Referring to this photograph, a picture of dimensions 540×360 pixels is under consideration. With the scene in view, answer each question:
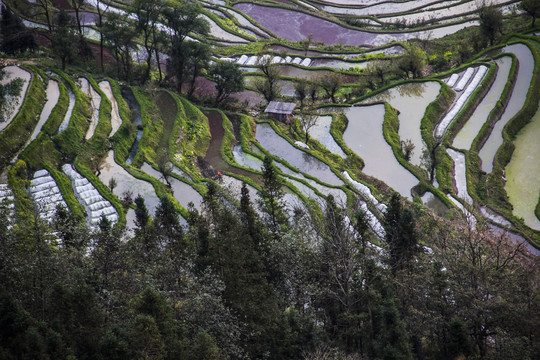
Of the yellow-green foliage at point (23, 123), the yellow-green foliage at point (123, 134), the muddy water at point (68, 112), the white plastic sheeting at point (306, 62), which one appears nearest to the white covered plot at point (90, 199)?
the yellow-green foliage at point (23, 123)

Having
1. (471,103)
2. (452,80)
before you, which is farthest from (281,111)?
(452,80)

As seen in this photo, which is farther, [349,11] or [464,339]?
[349,11]

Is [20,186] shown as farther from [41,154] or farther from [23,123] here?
[23,123]

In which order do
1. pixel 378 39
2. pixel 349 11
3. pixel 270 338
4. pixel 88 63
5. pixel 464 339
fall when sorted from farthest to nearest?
pixel 349 11, pixel 378 39, pixel 88 63, pixel 270 338, pixel 464 339

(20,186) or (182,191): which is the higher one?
(182,191)

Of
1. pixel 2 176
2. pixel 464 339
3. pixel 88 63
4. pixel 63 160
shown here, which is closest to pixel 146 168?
pixel 63 160

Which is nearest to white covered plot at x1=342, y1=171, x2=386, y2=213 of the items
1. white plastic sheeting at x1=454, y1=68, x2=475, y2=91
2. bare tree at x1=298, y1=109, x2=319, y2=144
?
bare tree at x1=298, y1=109, x2=319, y2=144

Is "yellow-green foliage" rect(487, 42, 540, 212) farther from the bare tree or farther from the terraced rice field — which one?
the bare tree

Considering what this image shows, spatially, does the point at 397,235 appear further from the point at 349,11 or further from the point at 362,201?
the point at 349,11
